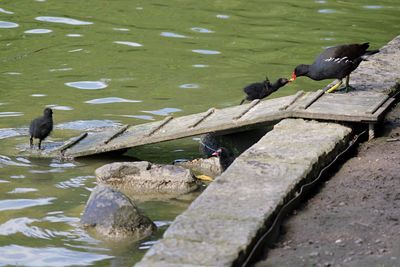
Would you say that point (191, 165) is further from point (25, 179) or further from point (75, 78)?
point (75, 78)

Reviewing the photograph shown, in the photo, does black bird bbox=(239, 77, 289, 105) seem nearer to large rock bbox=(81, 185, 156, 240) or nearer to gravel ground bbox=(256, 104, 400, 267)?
gravel ground bbox=(256, 104, 400, 267)

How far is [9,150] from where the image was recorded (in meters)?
11.2

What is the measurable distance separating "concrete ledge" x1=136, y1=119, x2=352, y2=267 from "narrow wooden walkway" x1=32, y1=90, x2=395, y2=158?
0.24 meters

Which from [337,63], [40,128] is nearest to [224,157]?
[337,63]

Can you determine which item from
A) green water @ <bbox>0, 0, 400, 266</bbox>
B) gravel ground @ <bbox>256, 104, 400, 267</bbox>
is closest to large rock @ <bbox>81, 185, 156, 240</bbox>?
green water @ <bbox>0, 0, 400, 266</bbox>

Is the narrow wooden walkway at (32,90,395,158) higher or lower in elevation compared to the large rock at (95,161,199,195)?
higher

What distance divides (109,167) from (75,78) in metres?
5.18

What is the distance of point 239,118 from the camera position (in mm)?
10086

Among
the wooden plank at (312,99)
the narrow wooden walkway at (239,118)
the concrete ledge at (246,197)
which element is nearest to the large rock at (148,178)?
the narrow wooden walkway at (239,118)

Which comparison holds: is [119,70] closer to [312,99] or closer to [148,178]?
[312,99]

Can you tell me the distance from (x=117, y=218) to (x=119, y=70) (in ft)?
24.0

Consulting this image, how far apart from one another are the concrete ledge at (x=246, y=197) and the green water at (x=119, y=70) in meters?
1.01

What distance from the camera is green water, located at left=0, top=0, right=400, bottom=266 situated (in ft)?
28.7

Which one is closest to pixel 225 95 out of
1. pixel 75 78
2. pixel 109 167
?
pixel 75 78
